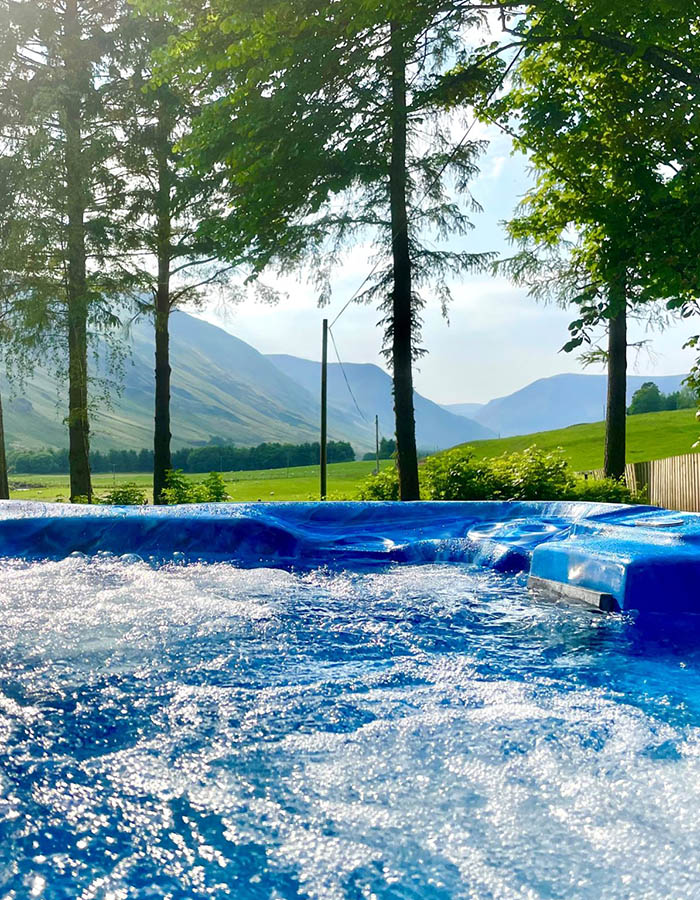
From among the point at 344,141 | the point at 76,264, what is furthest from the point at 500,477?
the point at 76,264

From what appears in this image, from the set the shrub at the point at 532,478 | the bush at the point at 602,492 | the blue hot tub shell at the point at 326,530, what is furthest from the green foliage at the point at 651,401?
the blue hot tub shell at the point at 326,530

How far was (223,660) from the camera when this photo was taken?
11.3 ft

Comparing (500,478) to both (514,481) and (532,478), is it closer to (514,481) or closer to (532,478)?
(514,481)

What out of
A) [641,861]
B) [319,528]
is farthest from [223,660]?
[319,528]

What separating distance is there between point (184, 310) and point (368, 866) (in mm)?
14464

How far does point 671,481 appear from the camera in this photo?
15.2m

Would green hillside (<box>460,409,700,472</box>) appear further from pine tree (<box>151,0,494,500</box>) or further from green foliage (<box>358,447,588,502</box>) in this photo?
pine tree (<box>151,0,494,500</box>)

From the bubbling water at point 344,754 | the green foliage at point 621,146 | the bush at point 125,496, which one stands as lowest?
the bubbling water at point 344,754

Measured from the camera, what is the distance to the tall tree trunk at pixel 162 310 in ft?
45.5

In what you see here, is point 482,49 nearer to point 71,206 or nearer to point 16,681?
point 71,206

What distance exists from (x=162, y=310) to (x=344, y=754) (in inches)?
530

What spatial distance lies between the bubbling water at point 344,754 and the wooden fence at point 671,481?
1125 cm

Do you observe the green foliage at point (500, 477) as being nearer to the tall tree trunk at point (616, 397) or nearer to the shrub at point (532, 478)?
the shrub at point (532, 478)

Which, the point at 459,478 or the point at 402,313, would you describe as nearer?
the point at 402,313
